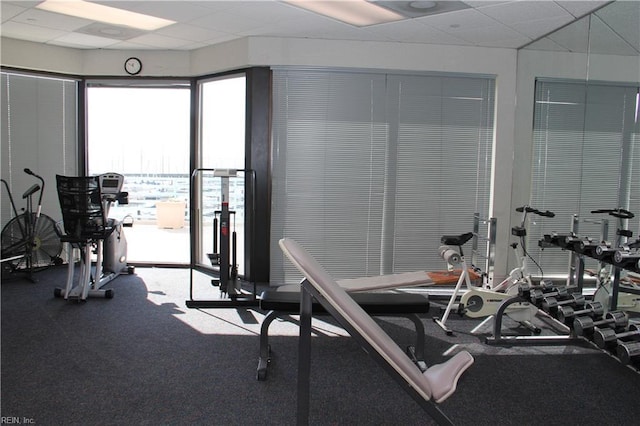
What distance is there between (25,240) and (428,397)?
16.8 feet

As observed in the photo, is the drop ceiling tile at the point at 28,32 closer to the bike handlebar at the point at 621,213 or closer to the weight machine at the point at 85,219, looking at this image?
the weight machine at the point at 85,219

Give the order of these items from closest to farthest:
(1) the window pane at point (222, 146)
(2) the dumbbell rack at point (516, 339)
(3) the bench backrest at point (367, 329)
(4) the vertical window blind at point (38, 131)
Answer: (3) the bench backrest at point (367, 329) < (2) the dumbbell rack at point (516, 339) < (1) the window pane at point (222, 146) < (4) the vertical window blind at point (38, 131)

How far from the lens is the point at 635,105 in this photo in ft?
10.5

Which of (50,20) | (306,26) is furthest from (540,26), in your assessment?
(50,20)

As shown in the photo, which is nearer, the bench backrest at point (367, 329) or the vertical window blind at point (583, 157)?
the bench backrest at point (367, 329)

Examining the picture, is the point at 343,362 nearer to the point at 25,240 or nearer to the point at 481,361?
the point at 481,361

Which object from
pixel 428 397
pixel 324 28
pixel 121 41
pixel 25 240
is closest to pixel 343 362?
pixel 428 397

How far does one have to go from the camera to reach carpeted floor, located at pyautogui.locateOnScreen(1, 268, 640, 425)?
245 centimetres

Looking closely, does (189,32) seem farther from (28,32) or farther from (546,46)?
(546,46)

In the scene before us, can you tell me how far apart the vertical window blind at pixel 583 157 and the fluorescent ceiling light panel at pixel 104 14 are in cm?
376

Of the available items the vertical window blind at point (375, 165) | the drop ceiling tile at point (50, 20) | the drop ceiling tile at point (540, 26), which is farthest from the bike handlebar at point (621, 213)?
the drop ceiling tile at point (50, 20)

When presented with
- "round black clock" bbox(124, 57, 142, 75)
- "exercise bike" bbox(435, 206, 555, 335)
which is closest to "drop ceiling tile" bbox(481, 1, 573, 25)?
"exercise bike" bbox(435, 206, 555, 335)

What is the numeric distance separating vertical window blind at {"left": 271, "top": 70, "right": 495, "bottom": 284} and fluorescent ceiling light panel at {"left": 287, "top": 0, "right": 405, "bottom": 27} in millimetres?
796

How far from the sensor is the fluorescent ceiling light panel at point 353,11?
12.5ft
